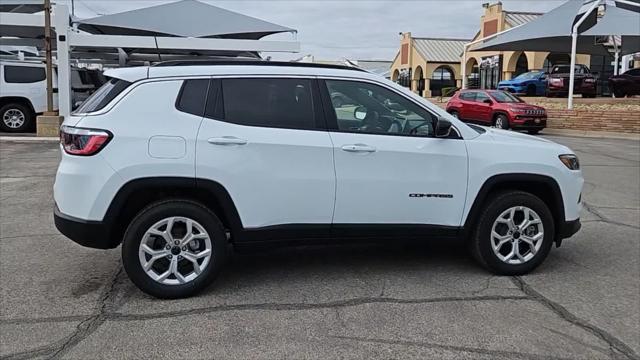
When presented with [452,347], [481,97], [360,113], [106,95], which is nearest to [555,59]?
[481,97]

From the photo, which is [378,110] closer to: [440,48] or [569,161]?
[569,161]

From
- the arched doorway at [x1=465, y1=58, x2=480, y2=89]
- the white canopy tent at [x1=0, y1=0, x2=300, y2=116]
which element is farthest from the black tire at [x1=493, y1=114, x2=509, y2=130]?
the arched doorway at [x1=465, y1=58, x2=480, y2=89]

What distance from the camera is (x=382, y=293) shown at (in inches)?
184

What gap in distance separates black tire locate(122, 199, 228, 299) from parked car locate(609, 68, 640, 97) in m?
27.3

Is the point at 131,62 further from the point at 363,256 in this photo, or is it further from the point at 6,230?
the point at 363,256

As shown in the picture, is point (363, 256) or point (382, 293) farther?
point (363, 256)

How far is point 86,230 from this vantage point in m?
4.39

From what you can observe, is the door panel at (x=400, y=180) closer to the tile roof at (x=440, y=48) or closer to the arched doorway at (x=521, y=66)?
the arched doorway at (x=521, y=66)

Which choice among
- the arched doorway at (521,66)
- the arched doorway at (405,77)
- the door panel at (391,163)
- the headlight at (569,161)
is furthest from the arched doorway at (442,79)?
the door panel at (391,163)

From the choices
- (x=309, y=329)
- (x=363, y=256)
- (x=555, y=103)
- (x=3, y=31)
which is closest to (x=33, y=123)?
(x=3, y=31)

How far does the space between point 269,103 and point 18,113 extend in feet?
50.2

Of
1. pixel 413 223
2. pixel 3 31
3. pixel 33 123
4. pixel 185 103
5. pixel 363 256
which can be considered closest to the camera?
pixel 185 103

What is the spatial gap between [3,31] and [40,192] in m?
17.0

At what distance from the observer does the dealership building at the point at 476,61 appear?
43562 millimetres
